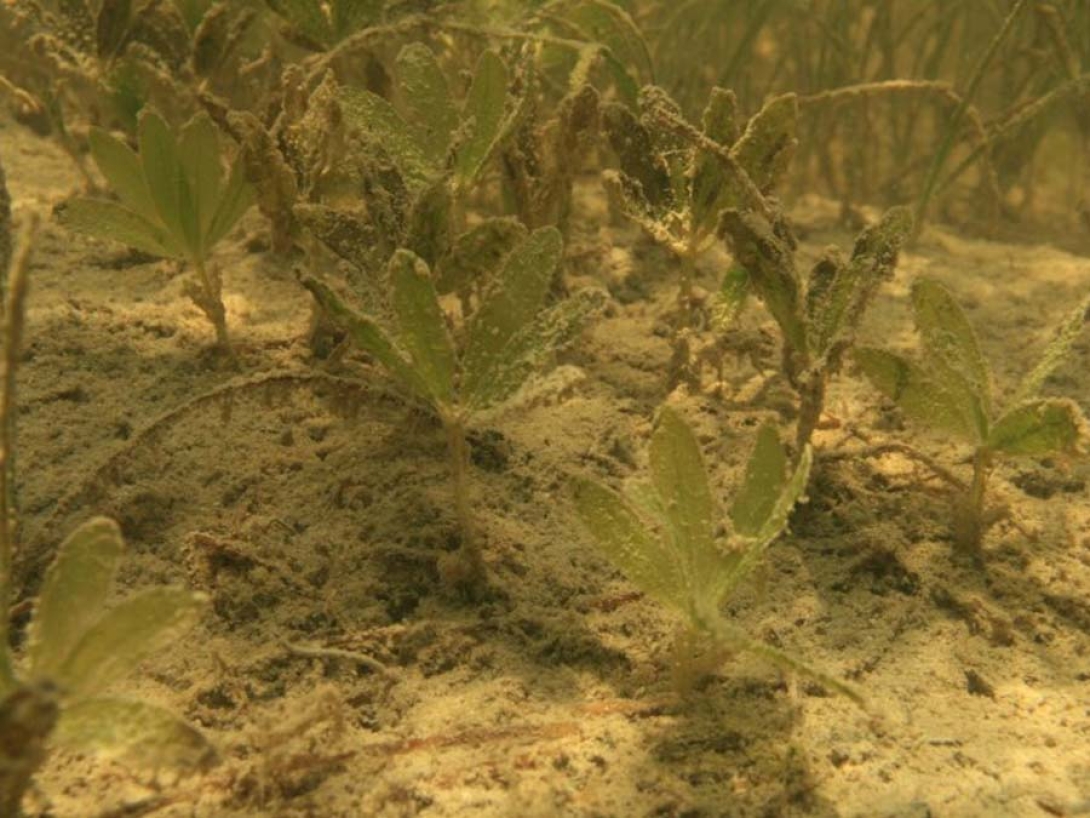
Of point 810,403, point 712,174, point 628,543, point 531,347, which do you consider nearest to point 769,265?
point 810,403

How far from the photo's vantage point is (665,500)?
4.69ft

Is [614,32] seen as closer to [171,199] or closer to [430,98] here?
[430,98]

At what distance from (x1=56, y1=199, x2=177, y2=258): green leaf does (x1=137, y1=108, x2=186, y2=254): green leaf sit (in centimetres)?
4

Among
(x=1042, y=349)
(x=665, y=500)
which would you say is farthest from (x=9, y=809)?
(x=1042, y=349)

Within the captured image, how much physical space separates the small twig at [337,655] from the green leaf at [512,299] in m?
0.45

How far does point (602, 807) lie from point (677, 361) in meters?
0.98

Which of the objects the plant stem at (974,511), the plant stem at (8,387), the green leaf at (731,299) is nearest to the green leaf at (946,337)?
the plant stem at (974,511)

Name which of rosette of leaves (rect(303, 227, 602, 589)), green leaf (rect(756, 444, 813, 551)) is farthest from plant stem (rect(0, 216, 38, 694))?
green leaf (rect(756, 444, 813, 551))

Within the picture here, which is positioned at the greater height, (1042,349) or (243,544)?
(1042,349)

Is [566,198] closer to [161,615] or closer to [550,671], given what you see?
[550,671]

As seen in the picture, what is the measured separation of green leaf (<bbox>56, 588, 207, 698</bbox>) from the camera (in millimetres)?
1185

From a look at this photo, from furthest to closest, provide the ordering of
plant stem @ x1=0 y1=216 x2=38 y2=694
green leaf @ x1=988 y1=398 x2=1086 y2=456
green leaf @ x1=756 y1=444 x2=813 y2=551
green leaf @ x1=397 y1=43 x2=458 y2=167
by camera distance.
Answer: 1. green leaf @ x1=397 y1=43 x2=458 y2=167
2. green leaf @ x1=988 y1=398 x2=1086 y2=456
3. green leaf @ x1=756 y1=444 x2=813 y2=551
4. plant stem @ x1=0 y1=216 x2=38 y2=694

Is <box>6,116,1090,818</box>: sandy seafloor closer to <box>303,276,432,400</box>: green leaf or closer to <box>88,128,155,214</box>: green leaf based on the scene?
<box>303,276,432,400</box>: green leaf

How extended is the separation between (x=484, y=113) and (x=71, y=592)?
123 cm
